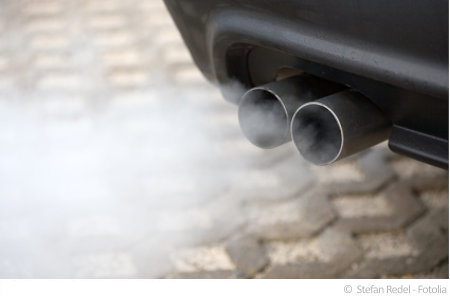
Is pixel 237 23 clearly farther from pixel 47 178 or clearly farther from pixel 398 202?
pixel 47 178

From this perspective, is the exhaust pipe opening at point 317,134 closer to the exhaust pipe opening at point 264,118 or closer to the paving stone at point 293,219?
the exhaust pipe opening at point 264,118

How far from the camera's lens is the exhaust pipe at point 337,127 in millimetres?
1175

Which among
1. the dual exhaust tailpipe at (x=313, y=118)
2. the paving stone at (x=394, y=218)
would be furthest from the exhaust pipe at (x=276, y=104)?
the paving stone at (x=394, y=218)

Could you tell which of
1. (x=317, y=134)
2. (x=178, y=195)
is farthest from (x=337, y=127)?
(x=178, y=195)

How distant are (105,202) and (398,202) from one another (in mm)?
750

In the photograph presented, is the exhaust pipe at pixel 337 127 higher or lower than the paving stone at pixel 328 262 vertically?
higher

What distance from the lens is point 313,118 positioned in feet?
4.11

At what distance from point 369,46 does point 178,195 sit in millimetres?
1042

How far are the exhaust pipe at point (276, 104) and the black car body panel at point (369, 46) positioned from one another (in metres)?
0.04

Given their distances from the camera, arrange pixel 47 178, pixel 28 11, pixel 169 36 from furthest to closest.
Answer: pixel 28 11 < pixel 169 36 < pixel 47 178

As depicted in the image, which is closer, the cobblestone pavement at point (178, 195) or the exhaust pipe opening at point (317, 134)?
the exhaust pipe opening at point (317, 134)

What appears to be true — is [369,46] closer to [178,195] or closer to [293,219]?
[293,219]
